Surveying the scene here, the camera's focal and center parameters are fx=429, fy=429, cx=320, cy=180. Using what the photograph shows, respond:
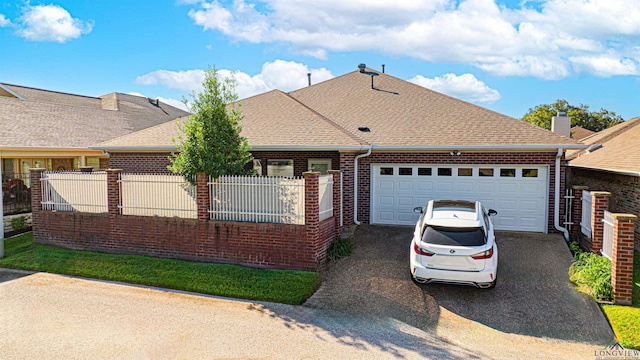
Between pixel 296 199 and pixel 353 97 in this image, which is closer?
pixel 296 199

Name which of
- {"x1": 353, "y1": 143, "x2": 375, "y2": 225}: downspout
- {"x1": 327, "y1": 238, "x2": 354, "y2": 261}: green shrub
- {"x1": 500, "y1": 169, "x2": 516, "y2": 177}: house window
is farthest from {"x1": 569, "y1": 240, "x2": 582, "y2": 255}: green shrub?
{"x1": 353, "y1": 143, "x2": 375, "y2": 225}: downspout

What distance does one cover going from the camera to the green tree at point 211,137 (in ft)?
34.2

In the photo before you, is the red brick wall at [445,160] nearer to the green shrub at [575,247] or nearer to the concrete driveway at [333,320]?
the green shrub at [575,247]

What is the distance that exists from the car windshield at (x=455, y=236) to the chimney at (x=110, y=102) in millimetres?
22325

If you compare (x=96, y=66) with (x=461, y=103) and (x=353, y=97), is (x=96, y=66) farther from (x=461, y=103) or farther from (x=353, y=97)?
(x=461, y=103)

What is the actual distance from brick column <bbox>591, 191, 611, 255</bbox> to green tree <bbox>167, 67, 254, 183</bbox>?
8268mm

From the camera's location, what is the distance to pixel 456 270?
26.1 ft

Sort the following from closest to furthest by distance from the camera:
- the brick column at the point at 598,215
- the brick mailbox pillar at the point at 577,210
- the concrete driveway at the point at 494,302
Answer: the concrete driveway at the point at 494,302, the brick column at the point at 598,215, the brick mailbox pillar at the point at 577,210

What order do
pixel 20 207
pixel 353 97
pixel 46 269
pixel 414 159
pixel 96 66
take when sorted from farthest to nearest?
1. pixel 96 66
2. pixel 353 97
3. pixel 20 207
4. pixel 414 159
5. pixel 46 269

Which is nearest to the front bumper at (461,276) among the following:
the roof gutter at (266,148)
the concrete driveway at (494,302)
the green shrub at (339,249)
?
the concrete driveway at (494,302)

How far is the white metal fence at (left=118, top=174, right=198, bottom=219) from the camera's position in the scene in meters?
11.0

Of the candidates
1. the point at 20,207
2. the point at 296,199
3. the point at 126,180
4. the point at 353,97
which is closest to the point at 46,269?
the point at 126,180

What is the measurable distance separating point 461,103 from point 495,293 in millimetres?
8102

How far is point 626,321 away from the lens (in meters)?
7.38
